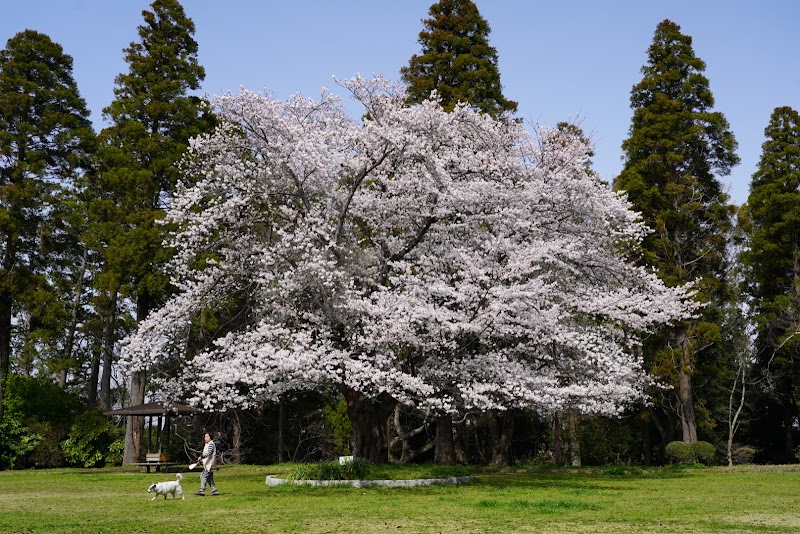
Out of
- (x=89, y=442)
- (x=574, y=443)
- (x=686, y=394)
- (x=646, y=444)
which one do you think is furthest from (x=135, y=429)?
(x=646, y=444)

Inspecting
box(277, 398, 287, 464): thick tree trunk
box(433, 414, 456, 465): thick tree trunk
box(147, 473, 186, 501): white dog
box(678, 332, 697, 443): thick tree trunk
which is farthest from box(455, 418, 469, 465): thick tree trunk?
box(147, 473, 186, 501): white dog

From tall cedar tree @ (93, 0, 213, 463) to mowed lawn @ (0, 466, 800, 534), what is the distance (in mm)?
8726

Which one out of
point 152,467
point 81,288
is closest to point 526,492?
point 152,467

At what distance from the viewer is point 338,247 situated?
60.7 feet

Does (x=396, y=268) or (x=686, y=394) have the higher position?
(x=396, y=268)

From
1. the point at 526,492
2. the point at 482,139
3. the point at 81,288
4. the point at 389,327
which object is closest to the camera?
the point at 526,492

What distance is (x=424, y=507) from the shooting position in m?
12.5

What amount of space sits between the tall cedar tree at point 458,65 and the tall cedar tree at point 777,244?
10742mm

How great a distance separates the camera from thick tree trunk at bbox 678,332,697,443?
88.3ft

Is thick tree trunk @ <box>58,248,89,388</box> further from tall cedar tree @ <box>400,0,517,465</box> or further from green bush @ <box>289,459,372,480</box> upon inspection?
green bush @ <box>289,459,372,480</box>

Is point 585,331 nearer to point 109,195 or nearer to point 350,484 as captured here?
point 350,484

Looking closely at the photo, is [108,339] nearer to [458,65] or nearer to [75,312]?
[75,312]

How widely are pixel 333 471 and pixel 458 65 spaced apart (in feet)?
59.0

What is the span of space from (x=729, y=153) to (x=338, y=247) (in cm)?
1767
